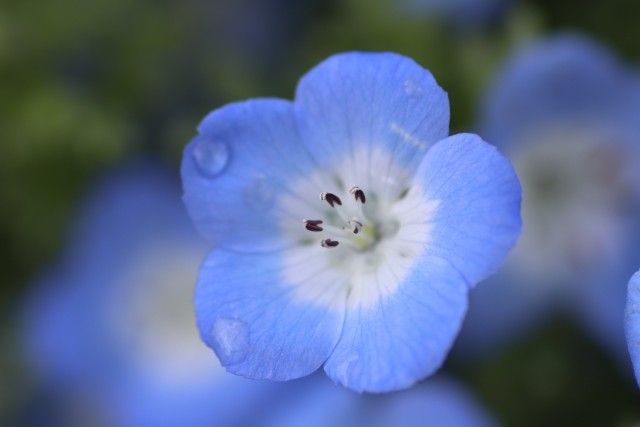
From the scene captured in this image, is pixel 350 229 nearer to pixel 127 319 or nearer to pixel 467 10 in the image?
pixel 467 10

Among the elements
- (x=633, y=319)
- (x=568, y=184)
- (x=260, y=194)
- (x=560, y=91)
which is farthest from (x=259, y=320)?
(x=568, y=184)

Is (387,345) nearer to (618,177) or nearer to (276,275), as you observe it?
(276,275)

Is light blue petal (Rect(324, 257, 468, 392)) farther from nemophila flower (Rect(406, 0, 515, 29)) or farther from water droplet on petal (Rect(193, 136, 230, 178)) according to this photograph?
nemophila flower (Rect(406, 0, 515, 29))

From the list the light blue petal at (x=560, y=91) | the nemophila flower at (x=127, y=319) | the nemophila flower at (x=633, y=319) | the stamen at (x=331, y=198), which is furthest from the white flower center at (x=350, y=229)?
the nemophila flower at (x=127, y=319)

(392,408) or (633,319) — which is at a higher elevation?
(633,319)

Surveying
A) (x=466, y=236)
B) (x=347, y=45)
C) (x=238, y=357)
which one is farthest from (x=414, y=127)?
(x=347, y=45)

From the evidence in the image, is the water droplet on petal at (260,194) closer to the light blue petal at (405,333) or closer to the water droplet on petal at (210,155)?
the water droplet on petal at (210,155)

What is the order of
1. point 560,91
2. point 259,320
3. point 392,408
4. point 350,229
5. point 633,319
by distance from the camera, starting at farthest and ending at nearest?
point 560,91
point 392,408
point 350,229
point 259,320
point 633,319
